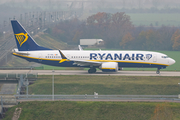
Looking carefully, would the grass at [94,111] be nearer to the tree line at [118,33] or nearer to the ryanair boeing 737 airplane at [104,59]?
the ryanair boeing 737 airplane at [104,59]

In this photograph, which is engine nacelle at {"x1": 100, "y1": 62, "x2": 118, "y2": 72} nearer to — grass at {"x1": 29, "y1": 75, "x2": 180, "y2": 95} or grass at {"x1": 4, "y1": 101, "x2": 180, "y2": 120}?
grass at {"x1": 29, "y1": 75, "x2": 180, "y2": 95}

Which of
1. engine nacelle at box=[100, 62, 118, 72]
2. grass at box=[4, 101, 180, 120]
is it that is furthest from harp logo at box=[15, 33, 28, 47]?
grass at box=[4, 101, 180, 120]

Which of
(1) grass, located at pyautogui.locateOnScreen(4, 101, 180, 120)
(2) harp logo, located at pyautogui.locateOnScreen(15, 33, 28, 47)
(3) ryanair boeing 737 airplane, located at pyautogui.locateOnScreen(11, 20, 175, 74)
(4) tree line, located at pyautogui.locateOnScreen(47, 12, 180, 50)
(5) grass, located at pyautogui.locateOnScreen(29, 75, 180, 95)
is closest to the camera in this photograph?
(1) grass, located at pyautogui.locateOnScreen(4, 101, 180, 120)

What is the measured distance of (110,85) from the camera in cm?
5316

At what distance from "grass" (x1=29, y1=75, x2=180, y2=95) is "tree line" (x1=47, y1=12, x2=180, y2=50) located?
74.3m

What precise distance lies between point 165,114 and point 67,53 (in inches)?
1111

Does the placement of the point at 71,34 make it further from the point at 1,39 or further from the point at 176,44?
the point at 176,44

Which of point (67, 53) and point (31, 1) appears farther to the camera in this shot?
point (31, 1)

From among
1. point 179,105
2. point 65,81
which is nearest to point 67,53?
point 65,81

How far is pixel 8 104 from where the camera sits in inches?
1677

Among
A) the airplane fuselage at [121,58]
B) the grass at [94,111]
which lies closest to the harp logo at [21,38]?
the airplane fuselage at [121,58]

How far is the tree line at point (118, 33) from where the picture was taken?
131 metres

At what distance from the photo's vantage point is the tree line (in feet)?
431

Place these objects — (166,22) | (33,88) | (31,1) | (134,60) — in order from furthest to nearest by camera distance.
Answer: (31,1) < (166,22) < (134,60) < (33,88)
